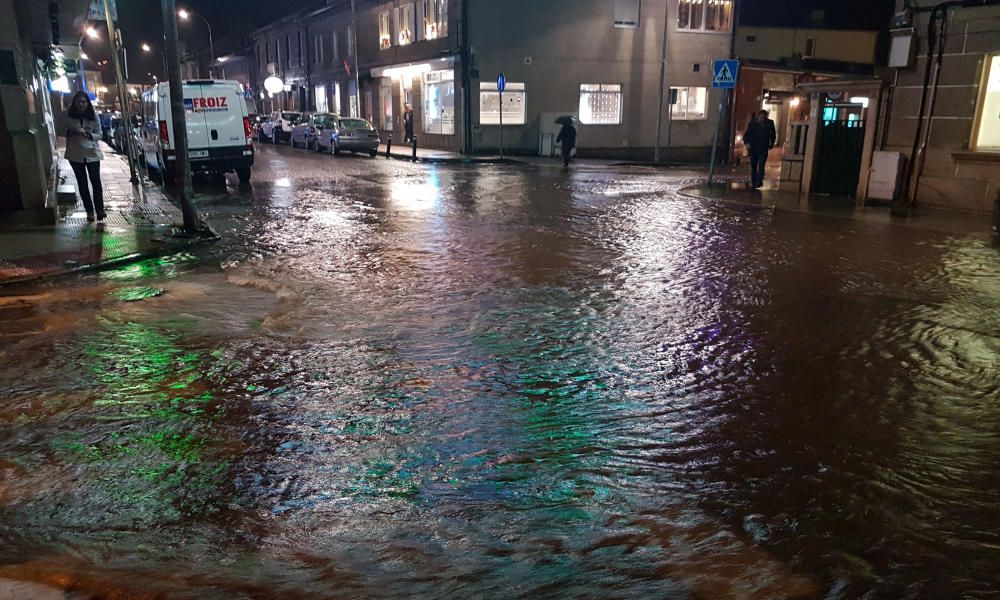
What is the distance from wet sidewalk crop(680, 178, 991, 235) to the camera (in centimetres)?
1313

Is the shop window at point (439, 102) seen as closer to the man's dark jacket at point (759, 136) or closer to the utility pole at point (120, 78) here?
the man's dark jacket at point (759, 136)

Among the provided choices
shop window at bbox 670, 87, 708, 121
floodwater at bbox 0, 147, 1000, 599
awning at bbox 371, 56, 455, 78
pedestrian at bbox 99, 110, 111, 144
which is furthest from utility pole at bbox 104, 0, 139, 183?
pedestrian at bbox 99, 110, 111, 144

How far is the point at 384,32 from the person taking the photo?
38.9 m

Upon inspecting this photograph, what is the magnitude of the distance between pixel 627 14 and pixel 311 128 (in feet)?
49.4

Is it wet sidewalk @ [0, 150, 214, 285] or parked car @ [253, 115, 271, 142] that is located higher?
parked car @ [253, 115, 271, 142]

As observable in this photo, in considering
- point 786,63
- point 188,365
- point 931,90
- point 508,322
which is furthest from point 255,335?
point 786,63

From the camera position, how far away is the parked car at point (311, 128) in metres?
32.7

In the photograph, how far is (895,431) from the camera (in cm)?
475

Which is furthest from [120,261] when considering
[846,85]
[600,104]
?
[600,104]

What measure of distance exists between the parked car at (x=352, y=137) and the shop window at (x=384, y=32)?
28.7 feet

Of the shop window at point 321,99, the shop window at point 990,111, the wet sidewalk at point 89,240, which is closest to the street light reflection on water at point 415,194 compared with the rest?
the wet sidewalk at point 89,240

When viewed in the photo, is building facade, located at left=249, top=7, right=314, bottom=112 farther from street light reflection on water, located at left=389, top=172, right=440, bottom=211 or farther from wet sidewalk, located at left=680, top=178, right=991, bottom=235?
wet sidewalk, located at left=680, top=178, right=991, bottom=235

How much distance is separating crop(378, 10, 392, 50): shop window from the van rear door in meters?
22.0

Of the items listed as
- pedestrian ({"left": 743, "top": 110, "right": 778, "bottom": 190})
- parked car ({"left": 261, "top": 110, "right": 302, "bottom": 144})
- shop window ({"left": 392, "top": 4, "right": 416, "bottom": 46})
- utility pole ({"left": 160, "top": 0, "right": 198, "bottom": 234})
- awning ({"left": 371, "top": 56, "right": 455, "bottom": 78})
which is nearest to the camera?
utility pole ({"left": 160, "top": 0, "right": 198, "bottom": 234})
